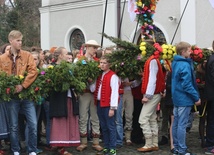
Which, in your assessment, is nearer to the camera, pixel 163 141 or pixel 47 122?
pixel 47 122

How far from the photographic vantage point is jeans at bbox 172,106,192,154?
6.53 metres

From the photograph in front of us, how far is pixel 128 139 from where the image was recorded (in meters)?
7.69

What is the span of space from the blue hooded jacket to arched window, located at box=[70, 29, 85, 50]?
12.6 meters

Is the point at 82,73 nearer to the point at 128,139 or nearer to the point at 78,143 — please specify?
the point at 78,143

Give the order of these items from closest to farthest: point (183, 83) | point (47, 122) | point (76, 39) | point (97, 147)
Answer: point (183, 83) < point (47, 122) < point (97, 147) < point (76, 39)

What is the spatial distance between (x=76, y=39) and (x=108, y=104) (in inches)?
505

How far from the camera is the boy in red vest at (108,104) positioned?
6586 millimetres

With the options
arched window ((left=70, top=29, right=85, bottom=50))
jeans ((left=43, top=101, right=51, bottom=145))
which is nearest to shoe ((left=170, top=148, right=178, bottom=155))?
jeans ((left=43, top=101, right=51, bottom=145))

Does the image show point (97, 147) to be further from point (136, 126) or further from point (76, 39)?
point (76, 39)

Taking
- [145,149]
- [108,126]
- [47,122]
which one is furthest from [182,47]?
[47,122]

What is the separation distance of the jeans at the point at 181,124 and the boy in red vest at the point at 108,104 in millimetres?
961

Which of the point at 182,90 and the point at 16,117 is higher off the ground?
the point at 182,90

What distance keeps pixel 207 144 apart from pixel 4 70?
138 inches

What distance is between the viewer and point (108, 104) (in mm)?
6645
